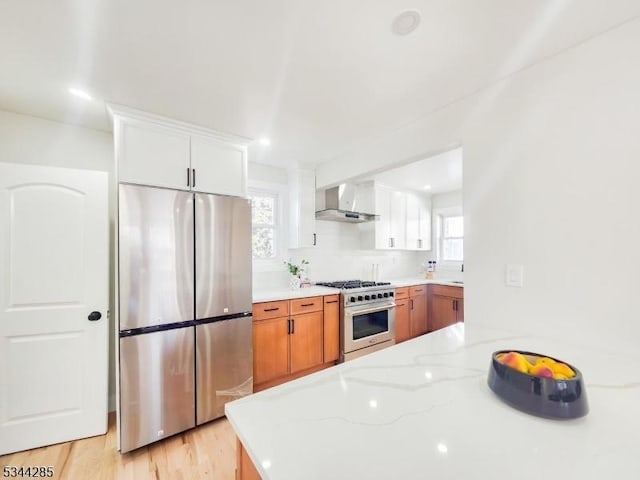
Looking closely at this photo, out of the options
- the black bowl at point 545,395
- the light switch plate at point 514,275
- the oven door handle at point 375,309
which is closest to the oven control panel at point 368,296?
the oven door handle at point 375,309

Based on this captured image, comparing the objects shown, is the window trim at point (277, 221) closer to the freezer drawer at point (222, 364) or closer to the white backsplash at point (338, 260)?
the white backsplash at point (338, 260)

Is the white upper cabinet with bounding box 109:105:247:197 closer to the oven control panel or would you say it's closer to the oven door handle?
the oven control panel

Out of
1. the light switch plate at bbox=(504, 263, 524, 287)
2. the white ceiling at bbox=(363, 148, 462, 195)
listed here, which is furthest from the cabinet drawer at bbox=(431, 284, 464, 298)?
the light switch plate at bbox=(504, 263, 524, 287)

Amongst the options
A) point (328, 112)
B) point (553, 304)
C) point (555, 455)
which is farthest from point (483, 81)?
point (555, 455)

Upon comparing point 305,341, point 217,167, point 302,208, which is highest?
point 217,167

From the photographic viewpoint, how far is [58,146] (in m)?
2.20

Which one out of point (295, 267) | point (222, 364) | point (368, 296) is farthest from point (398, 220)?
point (222, 364)

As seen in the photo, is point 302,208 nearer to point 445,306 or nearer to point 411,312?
point 411,312

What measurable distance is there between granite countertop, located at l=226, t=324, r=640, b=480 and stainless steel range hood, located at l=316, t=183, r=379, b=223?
2.62 meters

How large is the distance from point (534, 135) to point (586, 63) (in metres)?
0.36

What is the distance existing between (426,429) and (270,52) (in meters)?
1.73

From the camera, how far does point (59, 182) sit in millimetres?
1986

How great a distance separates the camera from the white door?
1.85 m

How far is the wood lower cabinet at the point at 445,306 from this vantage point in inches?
151
